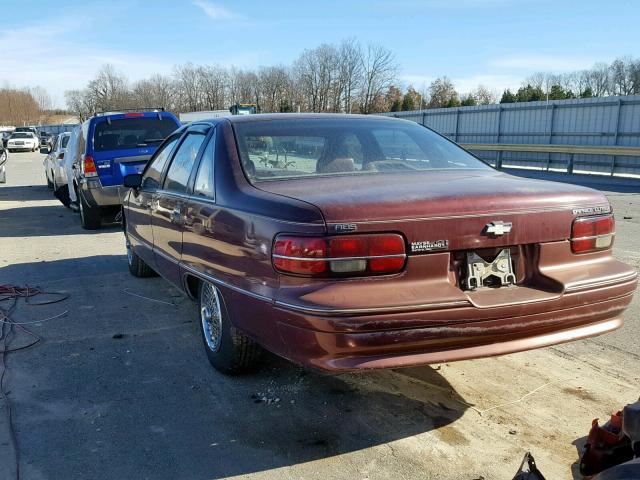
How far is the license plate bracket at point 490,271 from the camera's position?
117 inches

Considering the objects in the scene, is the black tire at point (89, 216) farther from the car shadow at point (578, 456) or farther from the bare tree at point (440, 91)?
the bare tree at point (440, 91)

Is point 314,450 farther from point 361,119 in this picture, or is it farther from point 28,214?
point 28,214

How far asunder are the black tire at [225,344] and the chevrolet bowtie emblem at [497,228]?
60.7 inches

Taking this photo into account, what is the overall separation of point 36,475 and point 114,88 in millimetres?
95605

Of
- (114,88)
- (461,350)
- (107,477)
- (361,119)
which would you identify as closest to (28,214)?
(361,119)

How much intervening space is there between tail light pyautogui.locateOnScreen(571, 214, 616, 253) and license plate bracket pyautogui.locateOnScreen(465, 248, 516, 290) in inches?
17.1

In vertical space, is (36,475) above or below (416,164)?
below

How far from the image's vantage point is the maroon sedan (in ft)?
9.25

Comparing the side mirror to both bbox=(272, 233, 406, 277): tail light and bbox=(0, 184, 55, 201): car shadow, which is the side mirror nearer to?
bbox=(272, 233, 406, 277): tail light

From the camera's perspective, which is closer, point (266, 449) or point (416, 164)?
point (266, 449)

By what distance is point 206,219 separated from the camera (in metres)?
3.78

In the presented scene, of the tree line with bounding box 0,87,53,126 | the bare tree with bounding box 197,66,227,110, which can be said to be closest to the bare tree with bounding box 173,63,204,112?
the bare tree with bounding box 197,66,227,110

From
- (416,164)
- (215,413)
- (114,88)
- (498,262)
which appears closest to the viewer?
(498,262)

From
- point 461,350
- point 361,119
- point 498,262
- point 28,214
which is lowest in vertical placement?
point 28,214
